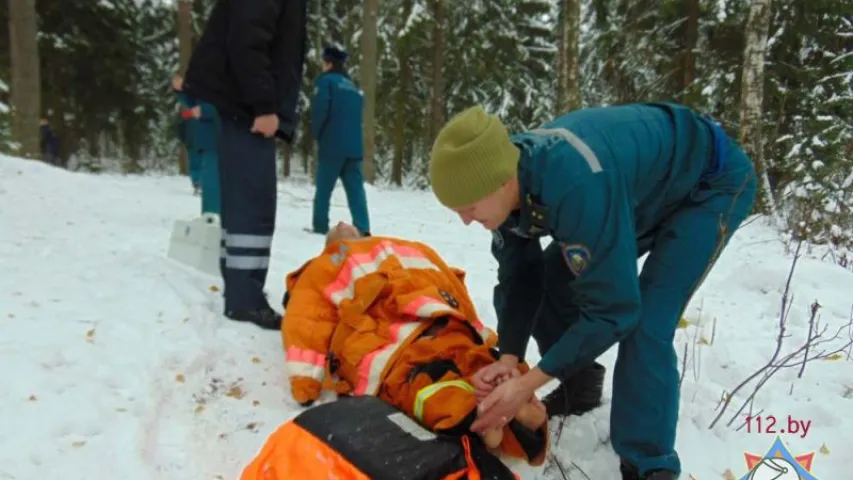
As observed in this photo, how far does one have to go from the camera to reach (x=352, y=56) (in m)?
16.5

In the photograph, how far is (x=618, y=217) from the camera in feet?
5.21

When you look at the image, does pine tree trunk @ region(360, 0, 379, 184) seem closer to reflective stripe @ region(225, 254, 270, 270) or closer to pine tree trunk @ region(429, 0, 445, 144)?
pine tree trunk @ region(429, 0, 445, 144)

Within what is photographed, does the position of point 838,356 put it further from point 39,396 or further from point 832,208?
point 832,208

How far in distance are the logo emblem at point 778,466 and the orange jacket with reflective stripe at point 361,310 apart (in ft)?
3.66

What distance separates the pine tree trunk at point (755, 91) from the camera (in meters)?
7.65

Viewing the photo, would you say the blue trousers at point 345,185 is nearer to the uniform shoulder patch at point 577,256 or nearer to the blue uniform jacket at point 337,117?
the blue uniform jacket at point 337,117

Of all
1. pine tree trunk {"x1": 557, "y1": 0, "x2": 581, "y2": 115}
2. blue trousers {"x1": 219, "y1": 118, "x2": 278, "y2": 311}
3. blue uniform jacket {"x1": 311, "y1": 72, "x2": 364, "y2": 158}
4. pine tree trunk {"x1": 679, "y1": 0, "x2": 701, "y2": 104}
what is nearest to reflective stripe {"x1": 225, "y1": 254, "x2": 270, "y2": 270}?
blue trousers {"x1": 219, "y1": 118, "x2": 278, "y2": 311}

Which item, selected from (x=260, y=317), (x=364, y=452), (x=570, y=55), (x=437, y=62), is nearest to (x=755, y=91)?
(x=570, y=55)

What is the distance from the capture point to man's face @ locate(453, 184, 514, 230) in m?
1.71

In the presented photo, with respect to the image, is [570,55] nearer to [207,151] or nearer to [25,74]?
[207,151]

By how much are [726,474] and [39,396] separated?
2.44 meters

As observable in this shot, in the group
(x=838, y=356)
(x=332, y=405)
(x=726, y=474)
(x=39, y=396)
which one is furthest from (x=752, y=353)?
Result: (x=39, y=396)

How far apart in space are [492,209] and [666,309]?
64 cm

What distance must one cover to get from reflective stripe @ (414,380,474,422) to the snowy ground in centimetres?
38
